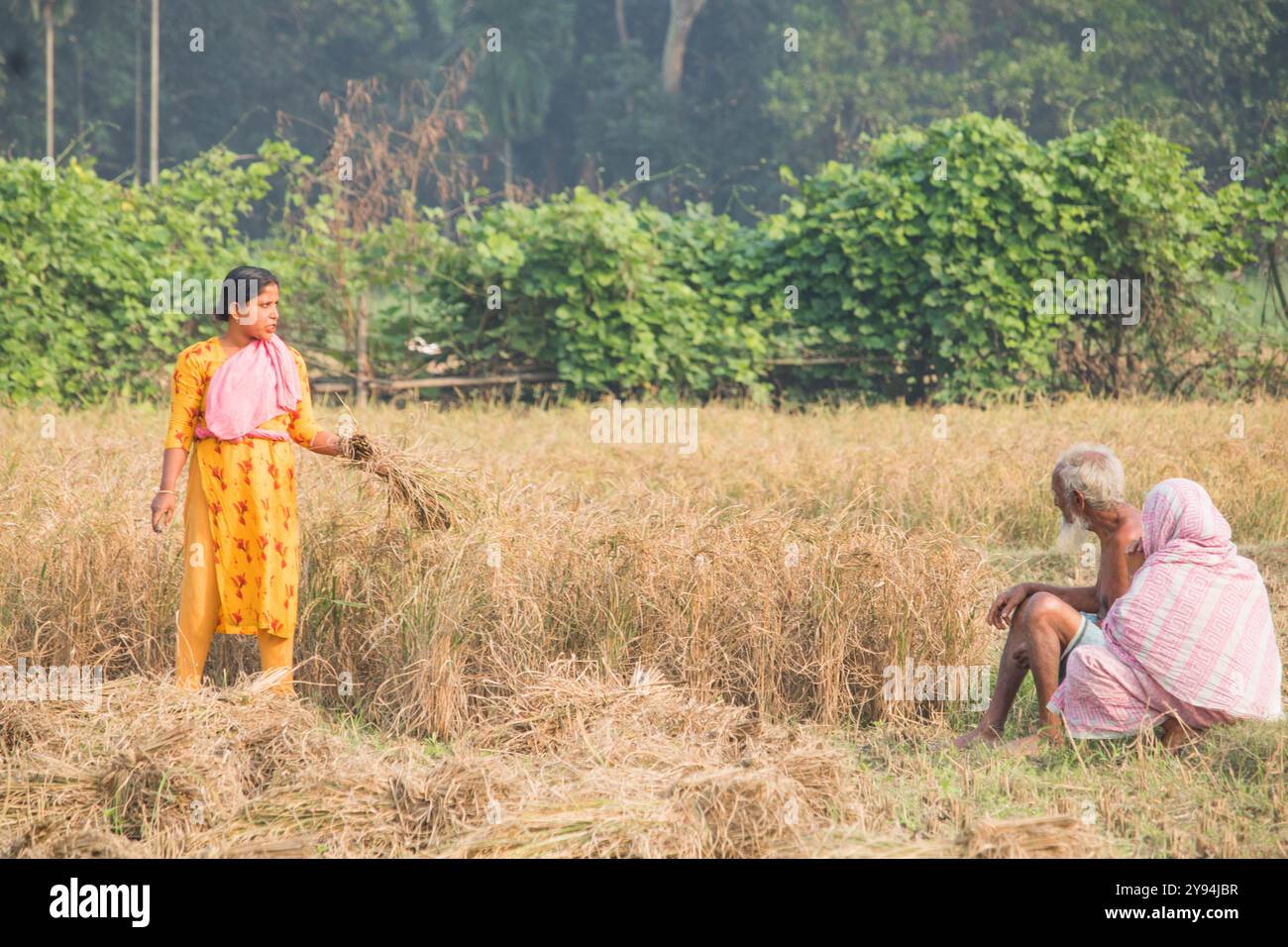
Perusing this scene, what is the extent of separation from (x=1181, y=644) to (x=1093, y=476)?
555 millimetres

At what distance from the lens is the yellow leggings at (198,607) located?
4.67m

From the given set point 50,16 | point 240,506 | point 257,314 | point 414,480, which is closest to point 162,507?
point 240,506

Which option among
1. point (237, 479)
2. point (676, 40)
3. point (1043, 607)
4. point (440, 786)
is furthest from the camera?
point (676, 40)

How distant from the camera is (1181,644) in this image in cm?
419

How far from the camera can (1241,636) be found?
4199mm

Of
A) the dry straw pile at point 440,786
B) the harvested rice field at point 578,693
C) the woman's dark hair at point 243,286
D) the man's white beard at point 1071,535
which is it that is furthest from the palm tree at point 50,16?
the man's white beard at point 1071,535

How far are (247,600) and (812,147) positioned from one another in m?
29.1

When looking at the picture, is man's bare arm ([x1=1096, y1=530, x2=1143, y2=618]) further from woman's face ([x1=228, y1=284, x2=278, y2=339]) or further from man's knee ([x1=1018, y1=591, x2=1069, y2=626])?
woman's face ([x1=228, y1=284, x2=278, y2=339])

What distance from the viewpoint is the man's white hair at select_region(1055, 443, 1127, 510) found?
14.4ft

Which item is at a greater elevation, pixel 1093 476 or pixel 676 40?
pixel 676 40

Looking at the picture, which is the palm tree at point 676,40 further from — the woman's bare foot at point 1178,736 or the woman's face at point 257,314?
the woman's bare foot at point 1178,736

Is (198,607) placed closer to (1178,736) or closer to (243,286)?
(243,286)

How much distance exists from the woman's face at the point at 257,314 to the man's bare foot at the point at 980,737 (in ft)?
8.23
